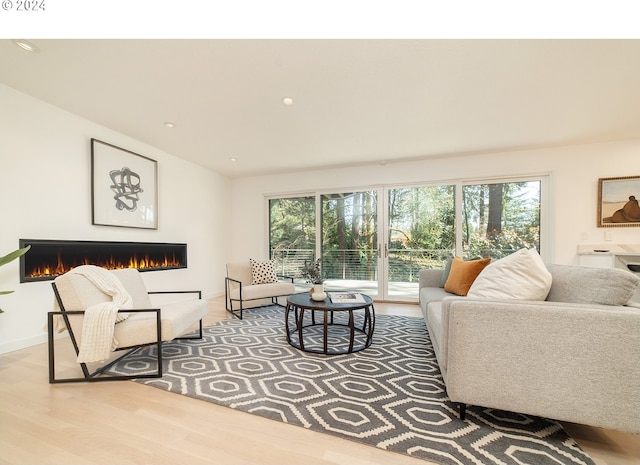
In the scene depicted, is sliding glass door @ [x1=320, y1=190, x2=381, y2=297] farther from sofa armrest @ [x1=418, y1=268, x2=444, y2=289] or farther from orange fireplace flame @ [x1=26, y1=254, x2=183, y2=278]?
orange fireplace flame @ [x1=26, y1=254, x2=183, y2=278]

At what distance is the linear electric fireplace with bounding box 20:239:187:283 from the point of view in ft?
8.97

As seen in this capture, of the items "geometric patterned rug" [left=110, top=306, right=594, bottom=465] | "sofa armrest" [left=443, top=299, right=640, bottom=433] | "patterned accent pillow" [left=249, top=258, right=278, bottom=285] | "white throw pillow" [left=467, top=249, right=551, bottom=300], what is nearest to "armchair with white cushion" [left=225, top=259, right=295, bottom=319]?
"patterned accent pillow" [left=249, top=258, right=278, bottom=285]

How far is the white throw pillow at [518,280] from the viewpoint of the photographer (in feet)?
5.42

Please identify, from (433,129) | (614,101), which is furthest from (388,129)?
(614,101)

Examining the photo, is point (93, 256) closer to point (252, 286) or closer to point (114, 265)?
point (114, 265)

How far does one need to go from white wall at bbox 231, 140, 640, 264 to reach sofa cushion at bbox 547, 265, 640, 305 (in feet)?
9.45

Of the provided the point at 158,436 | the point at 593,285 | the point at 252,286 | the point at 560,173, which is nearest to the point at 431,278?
the point at 593,285

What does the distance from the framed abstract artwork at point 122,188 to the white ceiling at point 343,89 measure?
1.14 ft

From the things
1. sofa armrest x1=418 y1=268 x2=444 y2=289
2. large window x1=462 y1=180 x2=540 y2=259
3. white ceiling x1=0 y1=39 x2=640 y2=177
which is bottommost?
sofa armrest x1=418 y1=268 x2=444 y2=289

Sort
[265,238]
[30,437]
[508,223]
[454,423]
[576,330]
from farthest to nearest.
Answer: [265,238] < [508,223] < [454,423] < [30,437] < [576,330]

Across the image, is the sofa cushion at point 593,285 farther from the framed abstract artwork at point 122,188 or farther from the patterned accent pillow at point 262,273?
the framed abstract artwork at point 122,188
